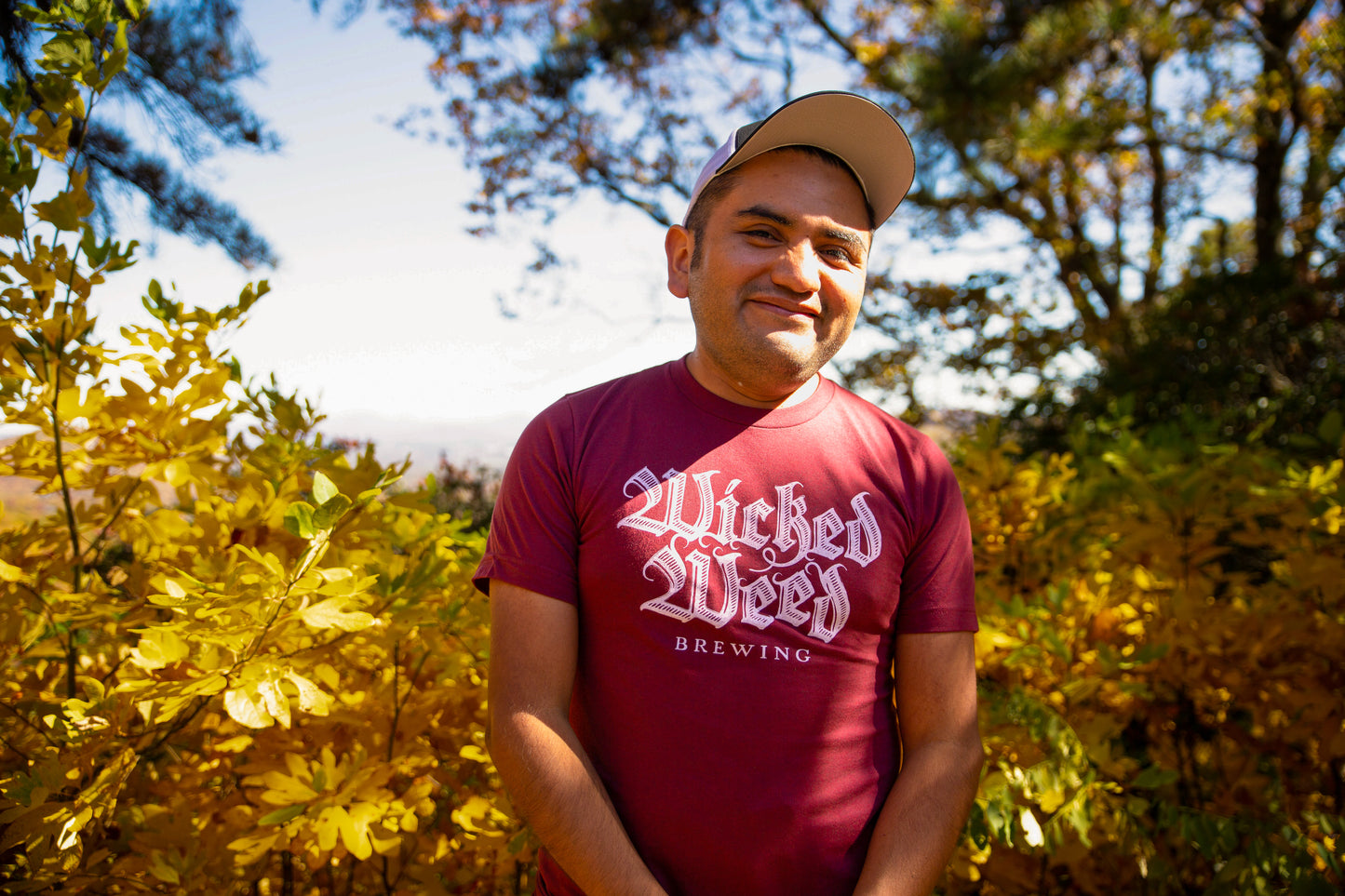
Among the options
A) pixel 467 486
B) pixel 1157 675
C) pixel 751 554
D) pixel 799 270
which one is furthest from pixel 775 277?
pixel 467 486

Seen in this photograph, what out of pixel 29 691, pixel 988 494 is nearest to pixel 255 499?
pixel 29 691

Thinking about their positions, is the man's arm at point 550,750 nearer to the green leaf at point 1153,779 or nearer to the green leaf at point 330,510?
the green leaf at point 330,510

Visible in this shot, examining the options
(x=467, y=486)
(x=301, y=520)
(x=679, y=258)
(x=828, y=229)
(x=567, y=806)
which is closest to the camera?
(x=301, y=520)

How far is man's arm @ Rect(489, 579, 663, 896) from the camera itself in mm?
1139

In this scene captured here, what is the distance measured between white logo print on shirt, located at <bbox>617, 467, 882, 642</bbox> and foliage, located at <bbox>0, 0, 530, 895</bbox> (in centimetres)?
40

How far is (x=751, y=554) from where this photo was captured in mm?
1263

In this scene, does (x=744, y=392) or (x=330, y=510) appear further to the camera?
(x=744, y=392)

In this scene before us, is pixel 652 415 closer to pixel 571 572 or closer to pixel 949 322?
pixel 571 572

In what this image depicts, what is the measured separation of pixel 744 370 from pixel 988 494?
1.31 m

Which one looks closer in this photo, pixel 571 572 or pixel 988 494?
pixel 571 572

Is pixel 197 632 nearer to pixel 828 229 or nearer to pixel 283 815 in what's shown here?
pixel 283 815

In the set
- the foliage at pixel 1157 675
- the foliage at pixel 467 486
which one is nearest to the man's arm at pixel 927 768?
the foliage at pixel 1157 675

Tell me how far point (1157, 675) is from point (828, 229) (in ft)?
5.08

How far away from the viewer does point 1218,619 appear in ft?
6.68
